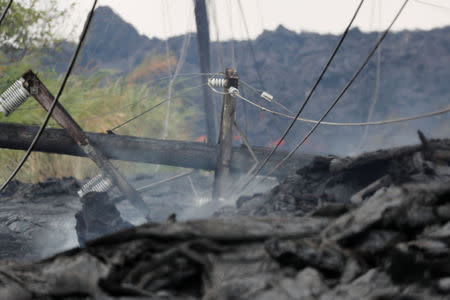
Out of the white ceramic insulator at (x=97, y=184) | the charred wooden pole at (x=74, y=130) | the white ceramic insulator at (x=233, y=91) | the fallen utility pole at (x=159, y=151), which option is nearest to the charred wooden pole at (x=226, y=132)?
the white ceramic insulator at (x=233, y=91)

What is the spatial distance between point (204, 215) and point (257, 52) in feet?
57.0

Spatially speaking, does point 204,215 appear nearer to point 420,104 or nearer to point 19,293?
point 19,293

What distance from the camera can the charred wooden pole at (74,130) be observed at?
566cm

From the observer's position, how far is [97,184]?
23.0 ft

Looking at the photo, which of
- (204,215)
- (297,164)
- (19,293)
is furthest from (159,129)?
(19,293)

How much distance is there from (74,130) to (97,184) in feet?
3.83

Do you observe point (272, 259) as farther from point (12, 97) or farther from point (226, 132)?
point (226, 132)

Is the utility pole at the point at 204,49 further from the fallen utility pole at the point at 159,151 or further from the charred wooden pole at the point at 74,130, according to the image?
the charred wooden pole at the point at 74,130

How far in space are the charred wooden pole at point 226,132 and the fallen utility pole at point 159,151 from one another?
0.36 feet

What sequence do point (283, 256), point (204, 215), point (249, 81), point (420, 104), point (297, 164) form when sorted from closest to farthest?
point (283, 256), point (297, 164), point (204, 215), point (420, 104), point (249, 81)

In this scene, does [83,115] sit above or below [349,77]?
below

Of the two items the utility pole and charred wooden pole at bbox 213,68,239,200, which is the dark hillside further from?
charred wooden pole at bbox 213,68,239,200

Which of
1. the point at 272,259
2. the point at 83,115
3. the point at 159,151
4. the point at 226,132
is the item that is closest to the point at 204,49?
the point at 83,115

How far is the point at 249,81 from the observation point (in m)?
22.1
